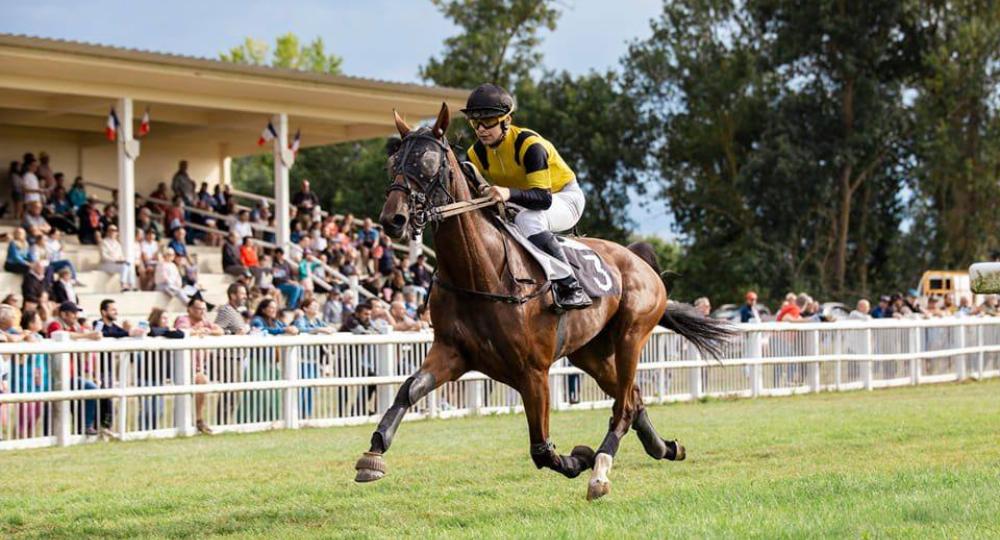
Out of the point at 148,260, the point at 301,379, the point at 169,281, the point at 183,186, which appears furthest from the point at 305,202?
the point at 301,379

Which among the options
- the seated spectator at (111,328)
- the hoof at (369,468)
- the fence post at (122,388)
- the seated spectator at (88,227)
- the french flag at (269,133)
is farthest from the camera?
the french flag at (269,133)

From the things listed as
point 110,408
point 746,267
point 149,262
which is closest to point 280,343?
point 110,408

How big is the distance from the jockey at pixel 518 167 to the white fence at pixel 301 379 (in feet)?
13.0

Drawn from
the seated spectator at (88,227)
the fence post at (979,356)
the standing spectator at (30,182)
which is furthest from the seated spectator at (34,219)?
the fence post at (979,356)

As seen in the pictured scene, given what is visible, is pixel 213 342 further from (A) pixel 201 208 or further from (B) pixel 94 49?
(A) pixel 201 208

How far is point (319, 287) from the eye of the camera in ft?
77.9

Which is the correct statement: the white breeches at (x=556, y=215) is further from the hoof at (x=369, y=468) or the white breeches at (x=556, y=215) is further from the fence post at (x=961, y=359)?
the fence post at (x=961, y=359)

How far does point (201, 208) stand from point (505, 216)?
18727mm

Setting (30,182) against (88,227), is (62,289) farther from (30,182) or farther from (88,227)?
(30,182)

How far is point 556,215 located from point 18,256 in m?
12.6

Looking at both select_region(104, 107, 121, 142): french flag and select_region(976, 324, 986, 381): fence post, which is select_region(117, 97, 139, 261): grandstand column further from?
select_region(976, 324, 986, 381): fence post

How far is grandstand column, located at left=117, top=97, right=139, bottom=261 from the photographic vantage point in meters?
21.7

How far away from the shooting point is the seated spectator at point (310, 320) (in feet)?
54.1

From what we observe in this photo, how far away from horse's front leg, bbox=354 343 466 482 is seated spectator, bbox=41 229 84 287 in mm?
11999
